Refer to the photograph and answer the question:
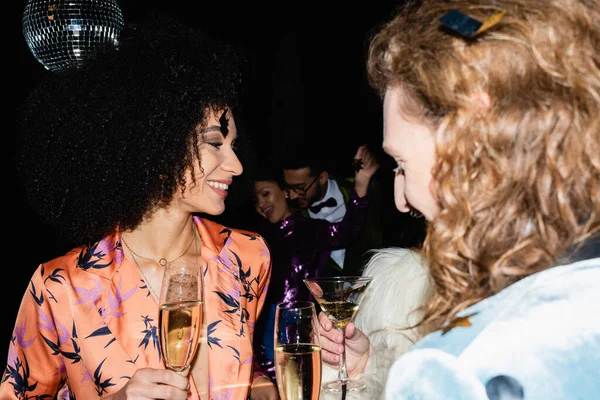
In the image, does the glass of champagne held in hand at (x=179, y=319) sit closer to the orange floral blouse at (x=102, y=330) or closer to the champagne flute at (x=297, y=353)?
the champagne flute at (x=297, y=353)

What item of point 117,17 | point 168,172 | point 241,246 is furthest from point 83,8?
point 241,246

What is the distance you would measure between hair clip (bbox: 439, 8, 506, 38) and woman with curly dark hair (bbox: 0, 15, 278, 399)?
1586 millimetres

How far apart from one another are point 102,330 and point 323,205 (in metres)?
3.11

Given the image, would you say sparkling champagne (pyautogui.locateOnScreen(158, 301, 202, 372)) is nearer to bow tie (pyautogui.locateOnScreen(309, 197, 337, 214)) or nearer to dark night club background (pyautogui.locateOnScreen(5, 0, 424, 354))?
bow tie (pyautogui.locateOnScreen(309, 197, 337, 214))

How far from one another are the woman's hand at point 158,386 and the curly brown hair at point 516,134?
86cm

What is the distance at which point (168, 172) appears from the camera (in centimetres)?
247

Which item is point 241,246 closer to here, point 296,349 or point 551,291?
point 296,349

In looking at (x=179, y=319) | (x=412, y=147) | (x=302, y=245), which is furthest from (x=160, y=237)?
(x=302, y=245)

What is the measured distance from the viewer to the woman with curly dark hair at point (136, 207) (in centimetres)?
220

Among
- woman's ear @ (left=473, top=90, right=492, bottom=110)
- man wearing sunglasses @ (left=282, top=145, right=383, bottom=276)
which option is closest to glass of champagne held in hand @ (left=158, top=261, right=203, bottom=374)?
woman's ear @ (left=473, top=90, right=492, bottom=110)

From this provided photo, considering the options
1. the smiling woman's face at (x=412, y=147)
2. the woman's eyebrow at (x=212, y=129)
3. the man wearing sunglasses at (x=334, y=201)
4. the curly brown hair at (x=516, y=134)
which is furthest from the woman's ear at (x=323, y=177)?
the curly brown hair at (x=516, y=134)

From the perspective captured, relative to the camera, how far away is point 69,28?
290 cm

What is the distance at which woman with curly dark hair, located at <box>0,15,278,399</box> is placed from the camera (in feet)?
7.23

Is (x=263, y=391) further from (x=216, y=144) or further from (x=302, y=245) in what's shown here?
(x=302, y=245)
